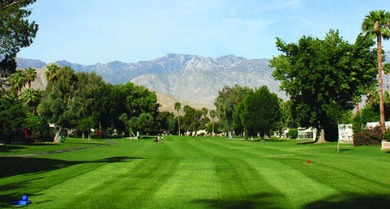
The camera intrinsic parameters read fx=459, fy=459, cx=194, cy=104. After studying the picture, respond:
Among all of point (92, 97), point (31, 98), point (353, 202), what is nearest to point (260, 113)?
point (31, 98)

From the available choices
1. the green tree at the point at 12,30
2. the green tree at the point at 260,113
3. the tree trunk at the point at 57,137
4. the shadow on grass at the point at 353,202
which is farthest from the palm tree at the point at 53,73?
the shadow on grass at the point at 353,202

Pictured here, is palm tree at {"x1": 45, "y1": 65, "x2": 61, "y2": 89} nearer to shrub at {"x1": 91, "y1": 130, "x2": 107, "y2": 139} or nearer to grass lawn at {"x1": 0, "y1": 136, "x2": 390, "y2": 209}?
shrub at {"x1": 91, "y1": 130, "x2": 107, "y2": 139}

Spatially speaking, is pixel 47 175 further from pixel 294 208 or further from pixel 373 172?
pixel 373 172

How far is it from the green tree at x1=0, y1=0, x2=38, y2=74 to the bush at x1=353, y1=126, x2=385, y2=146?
4417cm

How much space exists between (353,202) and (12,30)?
22887 millimetres

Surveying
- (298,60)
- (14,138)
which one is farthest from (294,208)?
(14,138)

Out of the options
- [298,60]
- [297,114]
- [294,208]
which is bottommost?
[294,208]

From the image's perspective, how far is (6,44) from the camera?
28953mm

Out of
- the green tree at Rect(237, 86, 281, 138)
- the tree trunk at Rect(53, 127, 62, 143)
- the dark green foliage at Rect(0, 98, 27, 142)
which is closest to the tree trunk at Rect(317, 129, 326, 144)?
the green tree at Rect(237, 86, 281, 138)

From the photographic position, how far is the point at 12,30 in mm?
28281

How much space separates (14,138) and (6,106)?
1255 centimetres

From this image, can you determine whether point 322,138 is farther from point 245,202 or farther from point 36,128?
point 245,202

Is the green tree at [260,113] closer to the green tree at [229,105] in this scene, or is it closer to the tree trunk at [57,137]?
the tree trunk at [57,137]

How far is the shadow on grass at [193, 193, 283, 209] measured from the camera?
13125 millimetres
